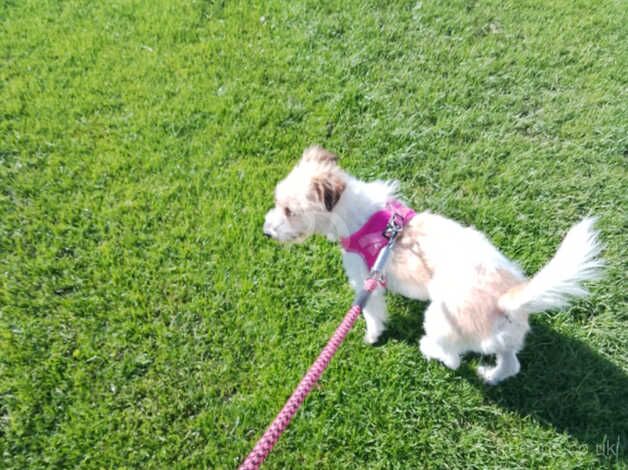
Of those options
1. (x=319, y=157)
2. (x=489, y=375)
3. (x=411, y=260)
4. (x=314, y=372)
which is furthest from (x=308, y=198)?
(x=489, y=375)

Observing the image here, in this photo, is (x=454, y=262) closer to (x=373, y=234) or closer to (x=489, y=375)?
(x=373, y=234)

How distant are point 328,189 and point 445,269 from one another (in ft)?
3.19

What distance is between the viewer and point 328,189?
2.96 meters

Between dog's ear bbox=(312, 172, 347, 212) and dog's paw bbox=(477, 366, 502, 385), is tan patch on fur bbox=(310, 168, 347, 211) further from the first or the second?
dog's paw bbox=(477, 366, 502, 385)

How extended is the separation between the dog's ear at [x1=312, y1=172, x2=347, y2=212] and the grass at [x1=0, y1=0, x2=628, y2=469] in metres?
1.22

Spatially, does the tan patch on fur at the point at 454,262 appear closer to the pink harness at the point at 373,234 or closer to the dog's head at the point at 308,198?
the pink harness at the point at 373,234

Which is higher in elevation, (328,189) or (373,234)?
(328,189)

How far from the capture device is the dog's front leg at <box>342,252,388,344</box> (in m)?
3.38

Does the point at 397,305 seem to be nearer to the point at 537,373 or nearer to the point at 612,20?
the point at 537,373

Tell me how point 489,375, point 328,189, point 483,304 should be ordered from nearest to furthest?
point 483,304, point 328,189, point 489,375

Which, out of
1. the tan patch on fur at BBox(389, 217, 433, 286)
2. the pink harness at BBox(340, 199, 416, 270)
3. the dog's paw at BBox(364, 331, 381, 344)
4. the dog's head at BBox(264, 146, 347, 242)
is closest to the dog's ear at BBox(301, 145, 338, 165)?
the dog's head at BBox(264, 146, 347, 242)

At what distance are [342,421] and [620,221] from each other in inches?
133

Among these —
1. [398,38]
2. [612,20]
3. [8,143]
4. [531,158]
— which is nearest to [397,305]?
[531,158]

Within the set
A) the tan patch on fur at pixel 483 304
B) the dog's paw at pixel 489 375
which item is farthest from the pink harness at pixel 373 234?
the dog's paw at pixel 489 375
